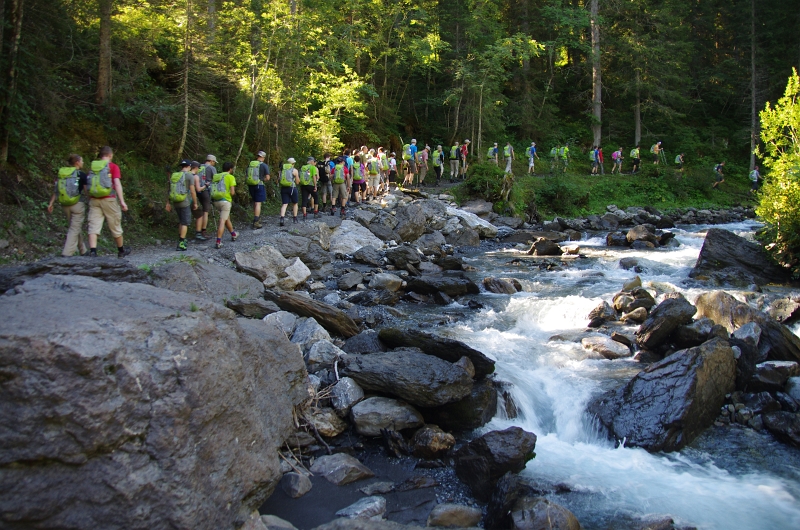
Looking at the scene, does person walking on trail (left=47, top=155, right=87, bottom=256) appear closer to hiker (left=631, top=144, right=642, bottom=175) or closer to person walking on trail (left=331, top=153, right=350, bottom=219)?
person walking on trail (left=331, top=153, right=350, bottom=219)

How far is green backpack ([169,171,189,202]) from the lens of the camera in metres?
12.4

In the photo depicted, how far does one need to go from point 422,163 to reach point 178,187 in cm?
1875

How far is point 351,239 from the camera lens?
17844 millimetres

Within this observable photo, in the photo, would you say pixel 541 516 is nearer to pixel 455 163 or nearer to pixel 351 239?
pixel 351 239

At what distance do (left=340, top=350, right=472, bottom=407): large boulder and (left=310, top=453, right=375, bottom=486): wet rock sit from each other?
1.30m

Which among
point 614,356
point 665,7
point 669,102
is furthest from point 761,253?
point 665,7

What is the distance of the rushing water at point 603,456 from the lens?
6.03m

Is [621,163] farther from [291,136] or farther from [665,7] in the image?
[291,136]

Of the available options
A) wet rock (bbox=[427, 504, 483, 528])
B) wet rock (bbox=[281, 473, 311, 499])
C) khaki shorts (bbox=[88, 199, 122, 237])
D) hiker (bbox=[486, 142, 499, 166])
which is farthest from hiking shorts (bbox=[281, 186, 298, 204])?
hiker (bbox=[486, 142, 499, 166])

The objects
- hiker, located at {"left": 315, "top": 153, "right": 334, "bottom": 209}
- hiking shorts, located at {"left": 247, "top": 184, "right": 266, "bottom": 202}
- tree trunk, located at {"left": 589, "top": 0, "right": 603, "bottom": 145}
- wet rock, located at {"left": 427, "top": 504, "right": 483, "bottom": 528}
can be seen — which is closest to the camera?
wet rock, located at {"left": 427, "top": 504, "right": 483, "bottom": 528}

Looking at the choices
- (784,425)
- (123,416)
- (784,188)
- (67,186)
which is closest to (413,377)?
(123,416)

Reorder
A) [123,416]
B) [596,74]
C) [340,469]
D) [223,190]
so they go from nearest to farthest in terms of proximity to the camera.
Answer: [123,416], [340,469], [223,190], [596,74]

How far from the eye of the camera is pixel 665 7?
39406mm

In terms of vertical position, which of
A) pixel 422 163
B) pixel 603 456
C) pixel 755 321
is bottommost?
pixel 603 456
